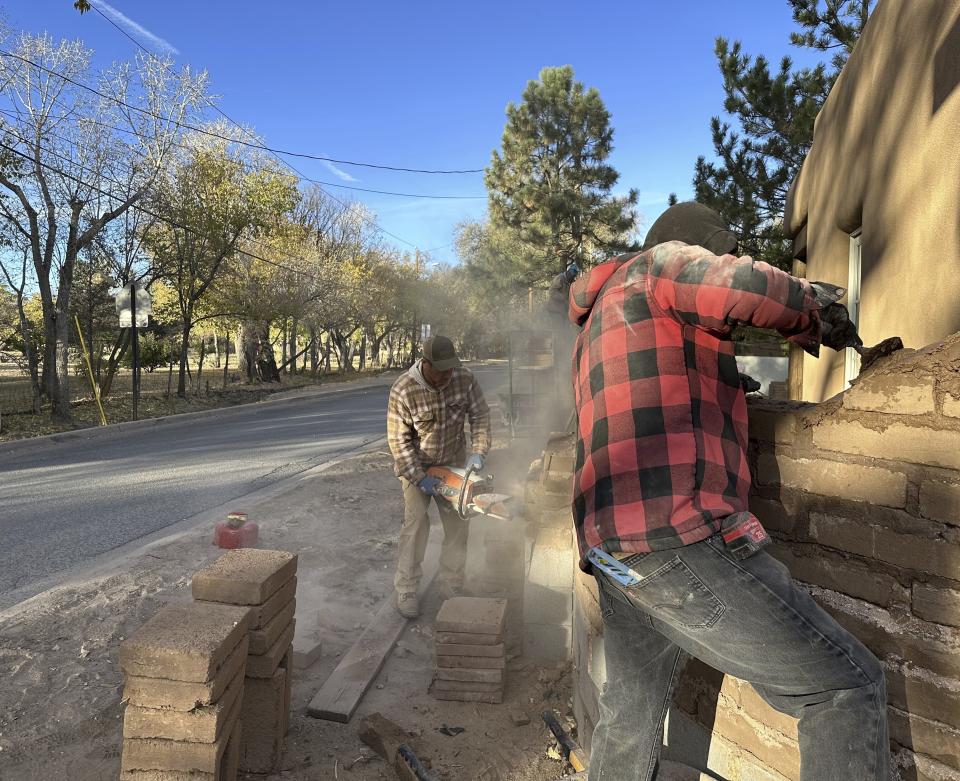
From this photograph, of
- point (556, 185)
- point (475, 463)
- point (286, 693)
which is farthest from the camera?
point (556, 185)

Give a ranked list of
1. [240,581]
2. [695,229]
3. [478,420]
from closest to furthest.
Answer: [695,229] < [240,581] < [478,420]

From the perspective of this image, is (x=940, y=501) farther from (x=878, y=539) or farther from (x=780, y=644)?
(x=780, y=644)

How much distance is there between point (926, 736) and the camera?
5.57ft

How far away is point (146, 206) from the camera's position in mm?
17734

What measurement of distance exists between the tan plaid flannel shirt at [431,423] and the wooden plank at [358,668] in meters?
0.93

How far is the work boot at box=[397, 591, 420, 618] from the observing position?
14.2ft

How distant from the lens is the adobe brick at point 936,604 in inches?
64.2

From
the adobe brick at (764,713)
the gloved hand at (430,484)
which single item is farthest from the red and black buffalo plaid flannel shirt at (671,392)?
the gloved hand at (430,484)

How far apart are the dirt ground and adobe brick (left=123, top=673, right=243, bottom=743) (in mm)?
646

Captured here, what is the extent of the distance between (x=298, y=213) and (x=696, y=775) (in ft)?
127

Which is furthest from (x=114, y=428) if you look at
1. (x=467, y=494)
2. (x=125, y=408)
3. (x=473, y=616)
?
(x=473, y=616)

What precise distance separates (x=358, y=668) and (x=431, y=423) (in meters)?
1.63

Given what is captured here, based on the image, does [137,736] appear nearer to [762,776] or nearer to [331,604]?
[762,776]

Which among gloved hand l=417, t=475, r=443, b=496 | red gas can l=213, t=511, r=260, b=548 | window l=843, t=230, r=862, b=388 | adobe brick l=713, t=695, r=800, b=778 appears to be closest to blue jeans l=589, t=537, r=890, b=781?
adobe brick l=713, t=695, r=800, b=778
